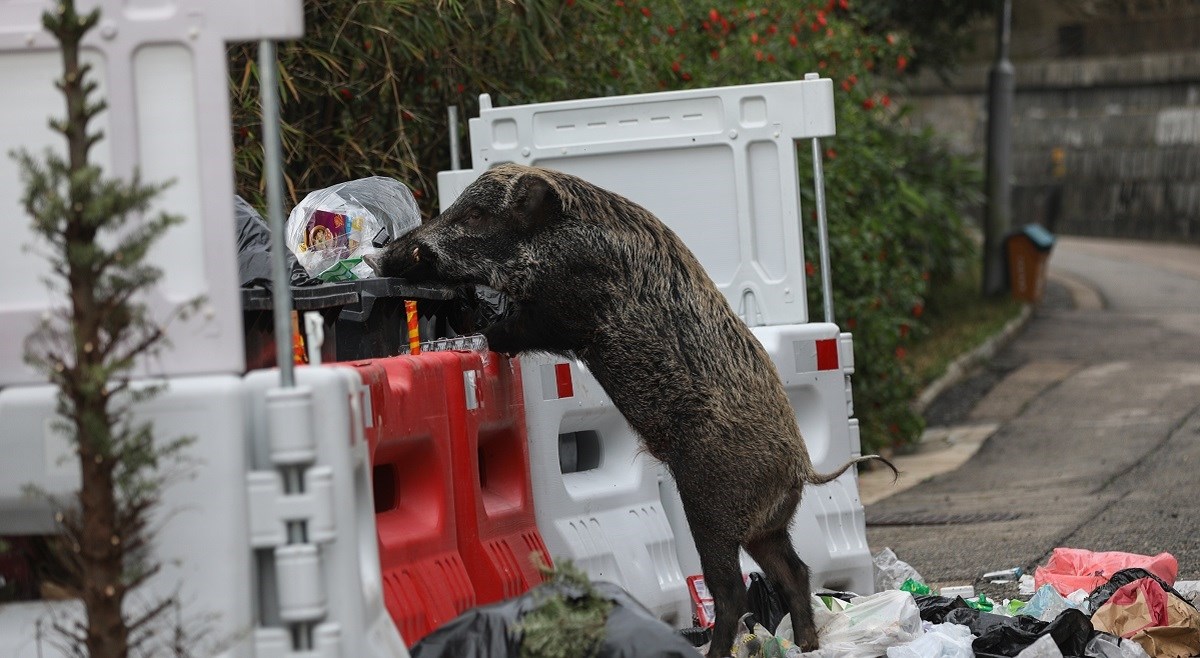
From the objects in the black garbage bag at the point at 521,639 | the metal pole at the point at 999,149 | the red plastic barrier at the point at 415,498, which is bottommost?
the black garbage bag at the point at 521,639

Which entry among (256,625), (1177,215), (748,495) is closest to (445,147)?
(748,495)

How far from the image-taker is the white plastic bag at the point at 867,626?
497 cm

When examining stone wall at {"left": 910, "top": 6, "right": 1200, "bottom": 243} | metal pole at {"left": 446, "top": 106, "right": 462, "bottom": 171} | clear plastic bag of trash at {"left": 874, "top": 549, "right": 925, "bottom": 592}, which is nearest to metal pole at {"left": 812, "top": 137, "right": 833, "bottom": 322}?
clear plastic bag of trash at {"left": 874, "top": 549, "right": 925, "bottom": 592}

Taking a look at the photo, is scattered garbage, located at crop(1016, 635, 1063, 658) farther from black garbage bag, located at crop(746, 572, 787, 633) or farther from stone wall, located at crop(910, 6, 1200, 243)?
stone wall, located at crop(910, 6, 1200, 243)

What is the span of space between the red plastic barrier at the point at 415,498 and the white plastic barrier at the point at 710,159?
227 cm

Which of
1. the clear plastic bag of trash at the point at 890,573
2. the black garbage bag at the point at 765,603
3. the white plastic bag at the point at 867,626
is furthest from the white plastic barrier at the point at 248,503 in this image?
the clear plastic bag of trash at the point at 890,573

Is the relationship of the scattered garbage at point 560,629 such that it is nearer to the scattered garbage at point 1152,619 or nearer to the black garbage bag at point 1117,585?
the scattered garbage at point 1152,619

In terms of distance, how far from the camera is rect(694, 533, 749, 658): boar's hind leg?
5047 mm

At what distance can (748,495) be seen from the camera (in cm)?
500

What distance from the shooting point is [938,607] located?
542 centimetres

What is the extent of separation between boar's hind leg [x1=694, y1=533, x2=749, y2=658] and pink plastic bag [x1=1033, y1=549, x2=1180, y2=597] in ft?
5.00

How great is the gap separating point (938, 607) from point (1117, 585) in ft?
2.19

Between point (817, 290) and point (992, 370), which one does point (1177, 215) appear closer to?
point (992, 370)

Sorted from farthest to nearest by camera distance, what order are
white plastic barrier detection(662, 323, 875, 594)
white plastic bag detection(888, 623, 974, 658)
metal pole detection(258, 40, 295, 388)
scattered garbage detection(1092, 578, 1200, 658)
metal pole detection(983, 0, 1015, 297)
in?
metal pole detection(983, 0, 1015, 297) < white plastic barrier detection(662, 323, 875, 594) < scattered garbage detection(1092, 578, 1200, 658) < white plastic bag detection(888, 623, 974, 658) < metal pole detection(258, 40, 295, 388)
